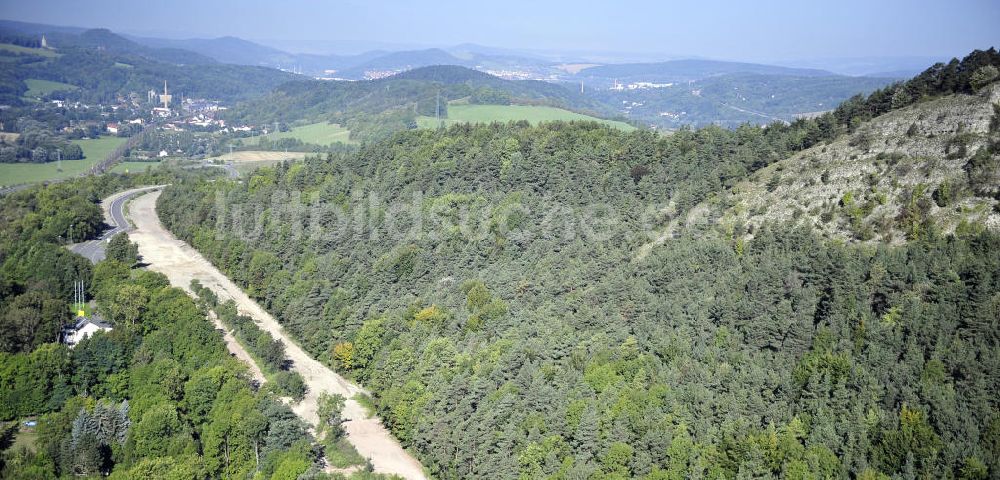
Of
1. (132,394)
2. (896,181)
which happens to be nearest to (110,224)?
(132,394)

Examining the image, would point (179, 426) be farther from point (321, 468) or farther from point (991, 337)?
point (991, 337)

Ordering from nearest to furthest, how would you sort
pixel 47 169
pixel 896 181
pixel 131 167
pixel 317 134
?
1. pixel 896 181
2. pixel 47 169
3. pixel 131 167
4. pixel 317 134

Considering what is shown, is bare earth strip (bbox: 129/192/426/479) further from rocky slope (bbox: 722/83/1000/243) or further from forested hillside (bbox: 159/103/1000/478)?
rocky slope (bbox: 722/83/1000/243)

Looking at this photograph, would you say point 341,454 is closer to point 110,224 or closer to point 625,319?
point 625,319

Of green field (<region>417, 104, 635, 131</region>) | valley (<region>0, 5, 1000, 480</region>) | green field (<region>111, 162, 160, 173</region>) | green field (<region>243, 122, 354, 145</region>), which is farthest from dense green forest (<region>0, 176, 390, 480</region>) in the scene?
green field (<region>243, 122, 354, 145</region>)

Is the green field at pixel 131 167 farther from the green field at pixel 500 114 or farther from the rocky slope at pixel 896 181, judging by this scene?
the rocky slope at pixel 896 181

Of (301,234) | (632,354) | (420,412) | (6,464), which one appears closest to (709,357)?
(632,354)

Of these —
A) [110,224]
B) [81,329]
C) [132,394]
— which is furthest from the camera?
[110,224]
